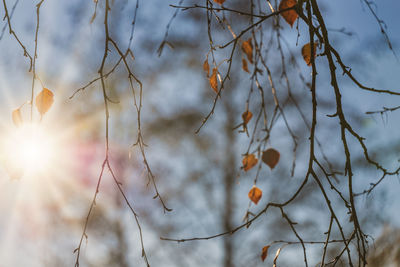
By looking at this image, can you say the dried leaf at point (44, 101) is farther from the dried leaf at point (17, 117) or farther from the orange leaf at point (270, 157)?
the orange leaf at point (270, 157)

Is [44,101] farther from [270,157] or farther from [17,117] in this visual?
[270,157]

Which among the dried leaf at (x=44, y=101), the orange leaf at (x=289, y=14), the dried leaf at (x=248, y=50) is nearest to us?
the dried leaf at (x=44, y=101)

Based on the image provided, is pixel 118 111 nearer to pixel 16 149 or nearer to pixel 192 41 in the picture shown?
pixel 192 41

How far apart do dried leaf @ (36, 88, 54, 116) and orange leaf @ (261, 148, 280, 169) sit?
1.70 feet

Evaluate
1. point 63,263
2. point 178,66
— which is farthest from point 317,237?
point 63,263

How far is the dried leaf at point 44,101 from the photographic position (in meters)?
0.89

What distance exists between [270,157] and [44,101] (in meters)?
0.55

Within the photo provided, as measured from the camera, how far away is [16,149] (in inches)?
35.1

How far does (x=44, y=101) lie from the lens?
91 centimetres

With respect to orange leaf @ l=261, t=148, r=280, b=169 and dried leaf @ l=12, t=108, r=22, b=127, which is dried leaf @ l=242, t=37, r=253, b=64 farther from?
dried leaf @ l=12, t=108, r=22, b=127

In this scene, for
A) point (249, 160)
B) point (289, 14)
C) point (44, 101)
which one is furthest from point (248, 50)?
point (44, 101)

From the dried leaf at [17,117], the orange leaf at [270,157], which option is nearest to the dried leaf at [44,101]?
the dried leaf at [17,117]

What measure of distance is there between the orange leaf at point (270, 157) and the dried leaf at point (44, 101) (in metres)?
0.52

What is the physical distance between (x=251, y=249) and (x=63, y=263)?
2.20m
